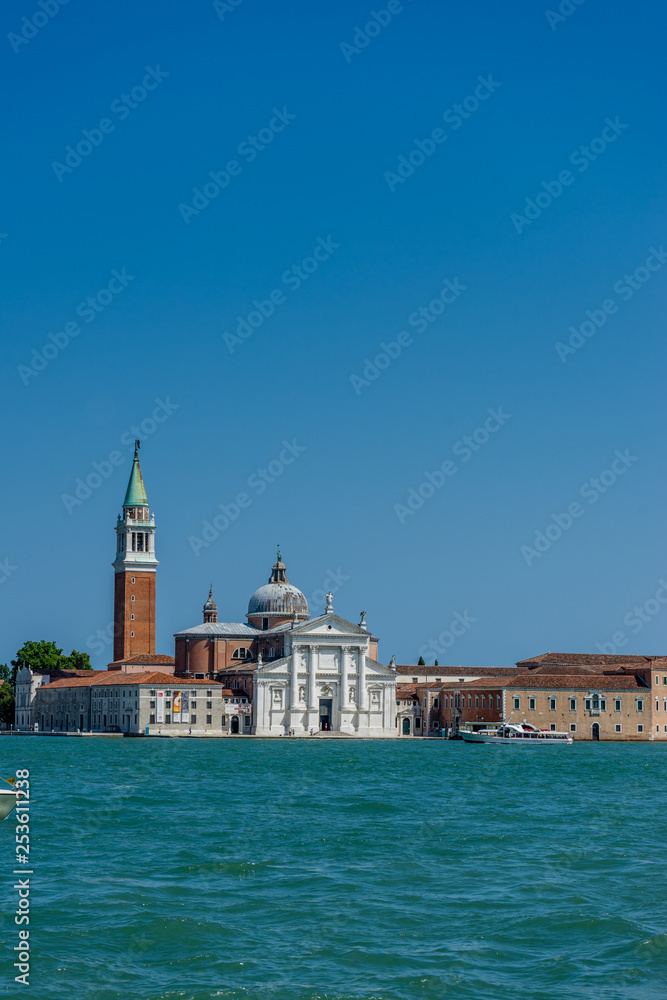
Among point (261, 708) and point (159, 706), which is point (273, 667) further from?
point (159, 706)

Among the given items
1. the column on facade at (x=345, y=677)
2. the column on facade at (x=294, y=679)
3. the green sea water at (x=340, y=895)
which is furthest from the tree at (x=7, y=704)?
the green sea water at (x=340, y=895)

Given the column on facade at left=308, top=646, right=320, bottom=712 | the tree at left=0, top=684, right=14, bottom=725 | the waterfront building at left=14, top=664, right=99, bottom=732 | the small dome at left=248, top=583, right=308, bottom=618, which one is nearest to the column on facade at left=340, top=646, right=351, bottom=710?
the column on facade at left=308, top=646, right=320, bottom=712

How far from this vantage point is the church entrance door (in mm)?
83312

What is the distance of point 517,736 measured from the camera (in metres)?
77.4

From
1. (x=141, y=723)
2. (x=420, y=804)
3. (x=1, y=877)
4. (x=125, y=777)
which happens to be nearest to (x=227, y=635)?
(x=141, y=723)

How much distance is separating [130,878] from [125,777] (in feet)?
70.3

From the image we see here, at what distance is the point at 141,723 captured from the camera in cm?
8138

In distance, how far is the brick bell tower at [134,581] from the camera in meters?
92.4

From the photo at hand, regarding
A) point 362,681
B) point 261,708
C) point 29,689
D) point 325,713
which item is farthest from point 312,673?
point 29,689

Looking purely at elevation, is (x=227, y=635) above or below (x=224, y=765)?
above

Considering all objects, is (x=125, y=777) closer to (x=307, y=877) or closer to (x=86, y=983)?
(x=307, y=877)

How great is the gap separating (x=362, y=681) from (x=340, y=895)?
6685 centimetres

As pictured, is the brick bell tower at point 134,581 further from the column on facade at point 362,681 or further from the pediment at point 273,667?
the column on facade at point 362,681

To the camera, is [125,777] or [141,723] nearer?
[125,777]
